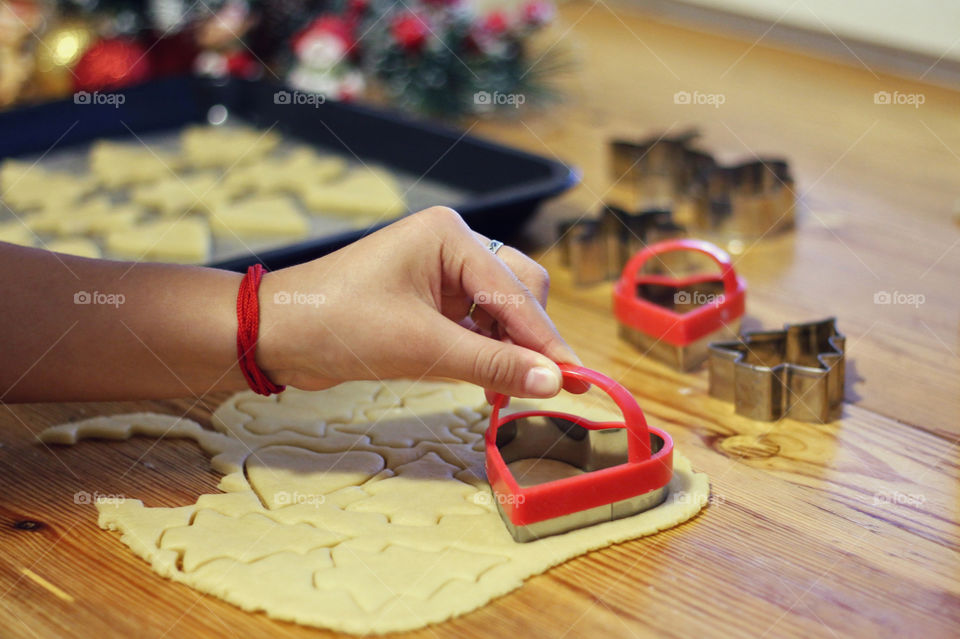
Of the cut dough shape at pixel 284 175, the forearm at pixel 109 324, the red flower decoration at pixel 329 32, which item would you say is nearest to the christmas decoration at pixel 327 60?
the red flower decoration at pixel 329 32

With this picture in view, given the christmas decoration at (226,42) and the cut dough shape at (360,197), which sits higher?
the christmas decoration at (226,42)

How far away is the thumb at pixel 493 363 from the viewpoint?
2.38 ft

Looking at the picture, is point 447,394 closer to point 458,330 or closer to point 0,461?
point 458,330

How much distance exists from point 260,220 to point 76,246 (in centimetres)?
25

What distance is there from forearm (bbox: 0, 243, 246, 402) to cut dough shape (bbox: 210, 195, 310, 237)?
1.77 feet

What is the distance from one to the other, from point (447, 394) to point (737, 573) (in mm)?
352

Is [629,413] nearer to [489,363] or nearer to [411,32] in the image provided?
[489,363]

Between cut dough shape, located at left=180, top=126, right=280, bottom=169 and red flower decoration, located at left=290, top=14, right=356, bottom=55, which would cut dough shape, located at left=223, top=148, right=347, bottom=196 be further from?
red flower decoration, located at left=290, top=14, right=356, bottom=55

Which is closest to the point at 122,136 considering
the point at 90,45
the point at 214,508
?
the point at 90,45

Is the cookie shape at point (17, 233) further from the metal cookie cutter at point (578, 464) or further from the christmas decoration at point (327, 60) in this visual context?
the metal cookie cutter at point (578, 464)

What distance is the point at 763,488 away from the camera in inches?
31.4

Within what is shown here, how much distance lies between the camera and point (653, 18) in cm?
231

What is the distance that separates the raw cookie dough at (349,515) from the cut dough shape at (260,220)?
0.45 meters

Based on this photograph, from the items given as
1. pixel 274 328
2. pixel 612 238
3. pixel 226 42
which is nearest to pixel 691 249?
pixel 612 238
